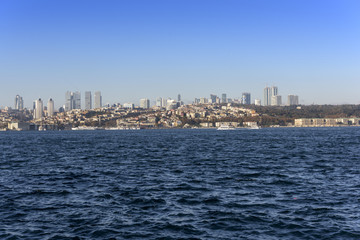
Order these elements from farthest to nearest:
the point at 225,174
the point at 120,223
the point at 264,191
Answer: the point at 225,174, the point at 264,191, the point at 120,223

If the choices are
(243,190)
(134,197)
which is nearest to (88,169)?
(134,197)

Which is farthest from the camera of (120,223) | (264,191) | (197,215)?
(264,191)

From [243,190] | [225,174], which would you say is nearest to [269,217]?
[243,190]

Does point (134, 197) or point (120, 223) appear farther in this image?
point (134, 197)

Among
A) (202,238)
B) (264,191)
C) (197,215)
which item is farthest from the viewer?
(264,191)

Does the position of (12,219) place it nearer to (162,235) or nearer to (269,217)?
(162,235)

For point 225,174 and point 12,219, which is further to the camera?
point 225,174

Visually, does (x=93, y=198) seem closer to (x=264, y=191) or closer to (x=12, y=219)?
(x=12, y=219)

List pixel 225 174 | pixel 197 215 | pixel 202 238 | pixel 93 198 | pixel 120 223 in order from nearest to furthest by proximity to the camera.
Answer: pixel 202 238 < pixel 120 223 < pixel 197 215 < pixel 93 198 < pixel 225 174
